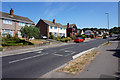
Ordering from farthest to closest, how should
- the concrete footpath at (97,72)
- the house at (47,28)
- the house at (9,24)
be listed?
the house at (47,28) < the house at (9,24) < the concrete footpath at (97,72)

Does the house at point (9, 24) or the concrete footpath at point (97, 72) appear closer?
the concrete footpath at point (97, 72)

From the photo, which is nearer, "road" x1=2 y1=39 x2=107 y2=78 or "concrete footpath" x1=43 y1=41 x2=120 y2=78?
"concrete footpath" x1=43 y1=41 x2=120 y2=78

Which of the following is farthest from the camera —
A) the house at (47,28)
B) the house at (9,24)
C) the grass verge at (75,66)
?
the house at (47,28)

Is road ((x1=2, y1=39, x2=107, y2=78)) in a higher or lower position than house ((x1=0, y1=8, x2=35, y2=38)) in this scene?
lower

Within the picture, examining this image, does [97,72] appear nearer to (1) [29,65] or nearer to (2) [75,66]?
(2) [75,66]

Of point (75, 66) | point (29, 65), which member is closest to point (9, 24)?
point (29, 65)

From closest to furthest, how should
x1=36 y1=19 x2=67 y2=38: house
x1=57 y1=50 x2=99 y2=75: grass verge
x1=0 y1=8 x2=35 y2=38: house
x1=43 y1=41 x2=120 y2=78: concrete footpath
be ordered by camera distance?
x1=43 y1=41 x2=120 y2=78: concrete footpath → x1=57 y1=50 x2=99 y2=75: grass verge → x1=0 y1=8 x2=35 y2=38: house → x1=36 y1=19 x2=67 y2=38: house

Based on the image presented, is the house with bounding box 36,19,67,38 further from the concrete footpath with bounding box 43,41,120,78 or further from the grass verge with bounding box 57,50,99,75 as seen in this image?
the concrete footpath with bounding box 43,41,120,78

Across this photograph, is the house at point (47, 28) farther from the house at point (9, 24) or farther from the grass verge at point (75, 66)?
the grass verge at point (75, 66)

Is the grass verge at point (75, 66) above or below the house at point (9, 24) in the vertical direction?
below

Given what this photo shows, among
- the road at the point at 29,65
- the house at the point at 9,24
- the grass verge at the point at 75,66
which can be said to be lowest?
the road at the point at 29,65

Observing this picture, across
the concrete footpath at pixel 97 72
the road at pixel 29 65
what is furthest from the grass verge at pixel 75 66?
the road at pixel 29 65

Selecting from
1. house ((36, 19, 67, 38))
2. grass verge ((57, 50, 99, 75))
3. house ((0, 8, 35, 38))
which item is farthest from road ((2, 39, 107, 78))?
house ((36, 19, 67, 38))

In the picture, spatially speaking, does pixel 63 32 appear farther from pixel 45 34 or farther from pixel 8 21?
pixel 8 21
